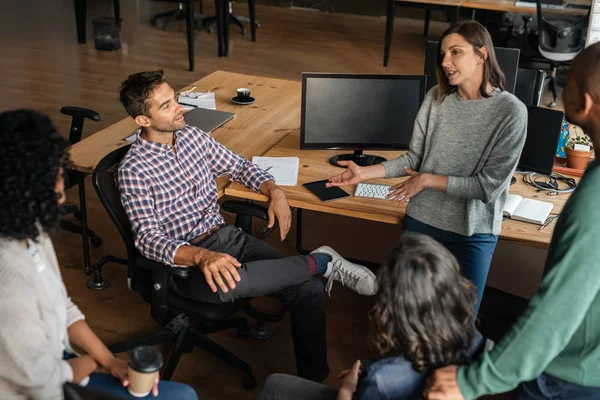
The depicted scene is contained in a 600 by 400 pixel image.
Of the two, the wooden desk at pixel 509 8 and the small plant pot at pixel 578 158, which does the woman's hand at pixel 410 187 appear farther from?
the wooden desk at pixel 509 8

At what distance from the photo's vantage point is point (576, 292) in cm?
165

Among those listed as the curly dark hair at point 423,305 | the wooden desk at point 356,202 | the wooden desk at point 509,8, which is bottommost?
the wooden desk at point 356,202

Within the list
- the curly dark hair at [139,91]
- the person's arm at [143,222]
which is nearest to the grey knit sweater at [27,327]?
the person's arm at [143,222]

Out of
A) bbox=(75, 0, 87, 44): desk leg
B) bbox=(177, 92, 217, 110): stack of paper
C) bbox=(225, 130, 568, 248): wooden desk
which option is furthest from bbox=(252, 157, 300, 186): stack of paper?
bbox=(75, 0, 87, 44): desk leg

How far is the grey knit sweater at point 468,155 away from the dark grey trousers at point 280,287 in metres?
0.50

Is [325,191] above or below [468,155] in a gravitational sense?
below

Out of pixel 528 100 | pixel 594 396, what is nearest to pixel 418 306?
pixel 594 396

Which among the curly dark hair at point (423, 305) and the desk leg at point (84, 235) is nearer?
the curly dark hair at point (423, 305)

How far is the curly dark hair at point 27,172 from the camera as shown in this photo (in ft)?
5.77

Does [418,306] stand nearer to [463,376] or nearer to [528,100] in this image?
[463,376]

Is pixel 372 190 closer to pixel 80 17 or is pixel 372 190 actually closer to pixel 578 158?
pixel 578 158

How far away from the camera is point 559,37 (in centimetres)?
617

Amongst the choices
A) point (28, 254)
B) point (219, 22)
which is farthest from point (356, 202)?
point (219, 22)

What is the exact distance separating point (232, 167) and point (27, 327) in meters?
1.46
